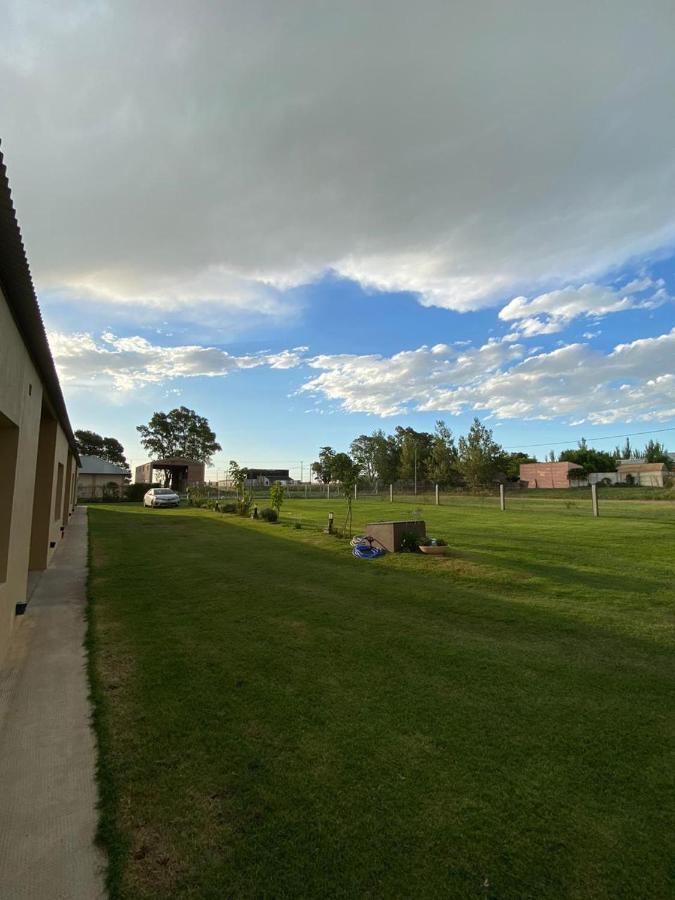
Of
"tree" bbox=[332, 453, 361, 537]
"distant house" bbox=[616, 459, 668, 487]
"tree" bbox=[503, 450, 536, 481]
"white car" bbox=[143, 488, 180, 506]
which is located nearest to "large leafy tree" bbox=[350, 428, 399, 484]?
"tree" bbox=[503, 450, 536, 481]

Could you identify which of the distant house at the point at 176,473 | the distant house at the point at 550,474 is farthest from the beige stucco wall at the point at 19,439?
the distant house at the point at 550,474

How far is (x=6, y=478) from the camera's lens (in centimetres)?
498

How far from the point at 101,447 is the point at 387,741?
71468 millimetres

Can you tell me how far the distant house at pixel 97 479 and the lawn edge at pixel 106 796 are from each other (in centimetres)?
3663

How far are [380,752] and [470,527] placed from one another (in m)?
12.6

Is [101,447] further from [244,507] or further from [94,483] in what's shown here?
[244,507]

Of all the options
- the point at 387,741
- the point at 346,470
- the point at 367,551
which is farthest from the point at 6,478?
the point at 346,470

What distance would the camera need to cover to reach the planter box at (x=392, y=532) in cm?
1071

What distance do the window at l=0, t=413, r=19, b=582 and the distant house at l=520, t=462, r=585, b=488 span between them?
57.8 metres

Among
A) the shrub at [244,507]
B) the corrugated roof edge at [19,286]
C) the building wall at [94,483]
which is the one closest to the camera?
the corrugated roof edge at [19,286]

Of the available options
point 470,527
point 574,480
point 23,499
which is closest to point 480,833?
point 23,499

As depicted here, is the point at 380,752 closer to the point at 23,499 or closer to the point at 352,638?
the point at 352,638

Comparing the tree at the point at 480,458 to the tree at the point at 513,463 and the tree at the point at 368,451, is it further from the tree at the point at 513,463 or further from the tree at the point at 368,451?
the tree at the point at 368,451

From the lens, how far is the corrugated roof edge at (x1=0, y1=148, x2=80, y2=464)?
3.24 m
